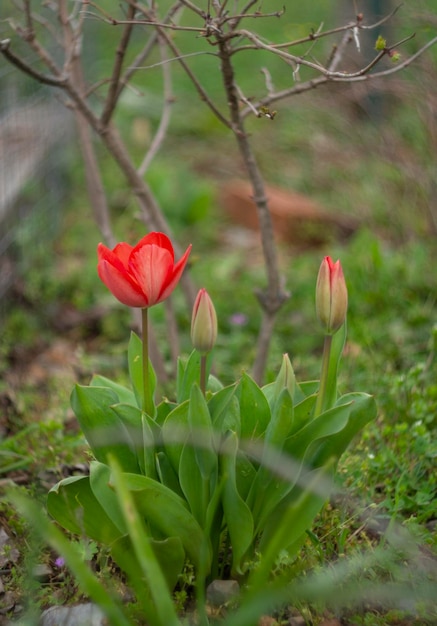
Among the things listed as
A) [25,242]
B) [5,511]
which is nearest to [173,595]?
[5,511]

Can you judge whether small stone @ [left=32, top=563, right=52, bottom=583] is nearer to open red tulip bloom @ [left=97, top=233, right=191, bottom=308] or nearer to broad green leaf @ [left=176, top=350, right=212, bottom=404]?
broad green leaf @ [left=176, top=350, right=212, bottom=404]

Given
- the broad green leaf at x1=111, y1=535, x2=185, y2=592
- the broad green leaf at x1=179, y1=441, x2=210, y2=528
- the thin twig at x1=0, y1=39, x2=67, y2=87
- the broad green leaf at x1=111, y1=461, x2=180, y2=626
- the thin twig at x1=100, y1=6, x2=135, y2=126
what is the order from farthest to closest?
the thin twig at x1=100, y1=6, x2=135, y2=126, the thin twig at x1=0, y1=39, x2=67, y2=87, the broad green leaf at x1=179, y1=441, x2=210, y2=528, the broad green leaf at x1=111, y1=535, x2=185, y2=592, the broad green leaf at x1=111, y1=461, x2=180, y2=626

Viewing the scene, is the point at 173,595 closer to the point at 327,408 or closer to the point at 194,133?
the point at 327,408

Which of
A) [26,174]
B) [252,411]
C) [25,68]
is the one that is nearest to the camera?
[252,411]

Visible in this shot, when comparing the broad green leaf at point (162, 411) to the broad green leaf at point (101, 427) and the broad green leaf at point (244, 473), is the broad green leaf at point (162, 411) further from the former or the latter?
the broad green leaf at point (244, 473)

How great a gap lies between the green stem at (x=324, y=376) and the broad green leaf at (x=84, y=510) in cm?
49

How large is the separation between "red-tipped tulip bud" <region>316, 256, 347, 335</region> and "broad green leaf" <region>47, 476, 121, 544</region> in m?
0.59

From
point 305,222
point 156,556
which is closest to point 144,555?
point 156,556

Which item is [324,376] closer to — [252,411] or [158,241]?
[252,411]

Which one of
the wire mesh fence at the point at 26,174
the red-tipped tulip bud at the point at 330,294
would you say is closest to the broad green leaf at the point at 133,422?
the red-tipped tulip bud at the point at 330,294

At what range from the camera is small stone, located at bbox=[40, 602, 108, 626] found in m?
1.64

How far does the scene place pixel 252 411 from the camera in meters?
1.75

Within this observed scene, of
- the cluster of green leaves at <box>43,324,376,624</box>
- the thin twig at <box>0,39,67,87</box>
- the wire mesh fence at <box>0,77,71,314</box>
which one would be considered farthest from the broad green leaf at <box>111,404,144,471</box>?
the wire mesh fence at <box>0,77,71,314</box>

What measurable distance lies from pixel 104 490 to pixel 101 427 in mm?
178
